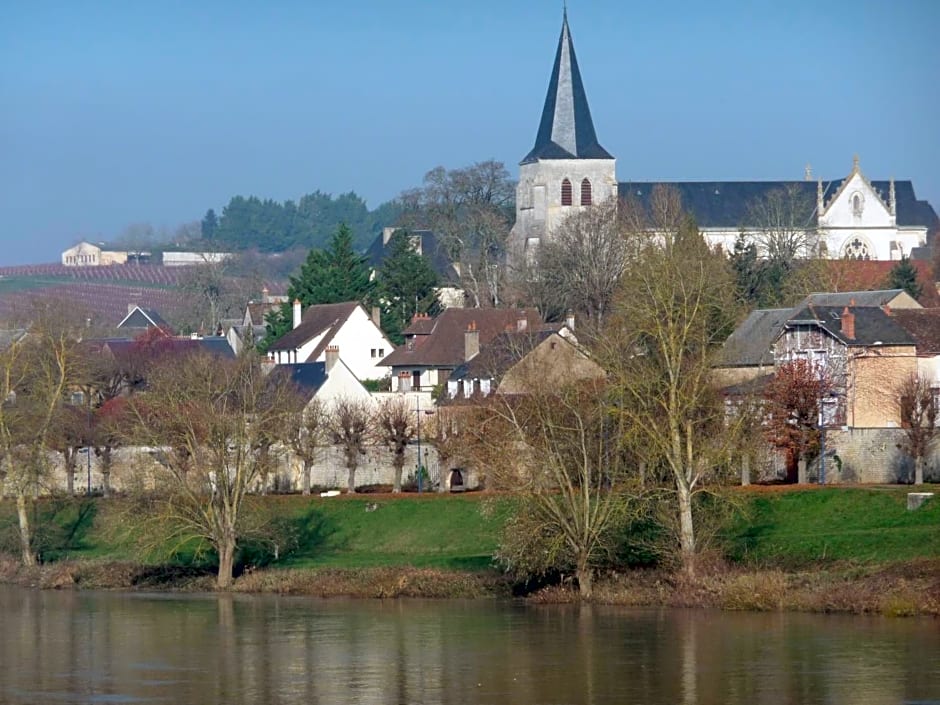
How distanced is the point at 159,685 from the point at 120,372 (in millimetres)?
44666

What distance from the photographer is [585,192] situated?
10900 cm

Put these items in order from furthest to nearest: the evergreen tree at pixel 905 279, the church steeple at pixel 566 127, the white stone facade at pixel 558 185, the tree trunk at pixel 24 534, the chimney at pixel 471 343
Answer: the white stone facade at pixel 558 185 < the church steeple at pixel 566 127 < the evergreen tree at pixel 905 279 < the chimney at pixel 471 343 < the tree trunk at pixel 24 534

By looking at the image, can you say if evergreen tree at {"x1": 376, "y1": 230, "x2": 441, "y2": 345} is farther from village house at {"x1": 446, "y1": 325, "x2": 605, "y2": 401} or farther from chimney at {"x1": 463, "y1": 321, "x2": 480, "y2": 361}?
village house at {"x1": 446, "y1": 325, "x2": 605, "y2": 401}

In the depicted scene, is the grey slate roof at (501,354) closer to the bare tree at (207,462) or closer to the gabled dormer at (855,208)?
the bare tree at (207,462)

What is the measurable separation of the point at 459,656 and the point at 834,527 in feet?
41.9

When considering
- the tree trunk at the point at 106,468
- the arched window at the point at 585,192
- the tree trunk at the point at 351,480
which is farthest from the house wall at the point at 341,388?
the arched window at the point at 585,192

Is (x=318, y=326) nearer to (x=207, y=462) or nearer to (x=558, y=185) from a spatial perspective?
(x=207, y=462)

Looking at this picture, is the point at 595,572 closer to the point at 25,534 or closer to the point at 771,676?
the point at 771,676

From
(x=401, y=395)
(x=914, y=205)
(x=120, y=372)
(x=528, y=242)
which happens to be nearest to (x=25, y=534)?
(x=401, y=395)

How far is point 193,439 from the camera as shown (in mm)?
43500

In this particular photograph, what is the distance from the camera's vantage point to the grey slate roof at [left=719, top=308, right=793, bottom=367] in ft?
183

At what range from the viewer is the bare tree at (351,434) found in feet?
177

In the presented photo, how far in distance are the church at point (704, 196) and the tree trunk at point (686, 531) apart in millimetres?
61958

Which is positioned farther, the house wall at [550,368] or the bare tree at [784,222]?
the bare tree at [784,222]
